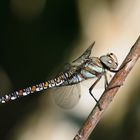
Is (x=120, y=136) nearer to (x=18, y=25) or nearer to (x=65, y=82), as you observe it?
(x=18, y=25)

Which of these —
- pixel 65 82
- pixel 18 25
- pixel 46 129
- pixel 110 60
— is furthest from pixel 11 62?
pixel 110 60

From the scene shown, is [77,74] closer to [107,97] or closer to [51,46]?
[107,97]

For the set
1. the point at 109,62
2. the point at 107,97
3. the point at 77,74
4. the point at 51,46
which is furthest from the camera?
the point at 51,46

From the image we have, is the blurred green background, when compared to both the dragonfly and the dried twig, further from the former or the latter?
the dried twig

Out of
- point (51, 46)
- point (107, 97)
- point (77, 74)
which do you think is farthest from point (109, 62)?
point (51, 46)

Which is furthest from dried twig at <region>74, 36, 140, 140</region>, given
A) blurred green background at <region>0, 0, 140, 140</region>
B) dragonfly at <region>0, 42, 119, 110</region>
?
blurred green background at <region>0, 0, 140, 140</region>

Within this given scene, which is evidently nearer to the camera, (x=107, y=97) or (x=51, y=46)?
(x=107, y=97)
